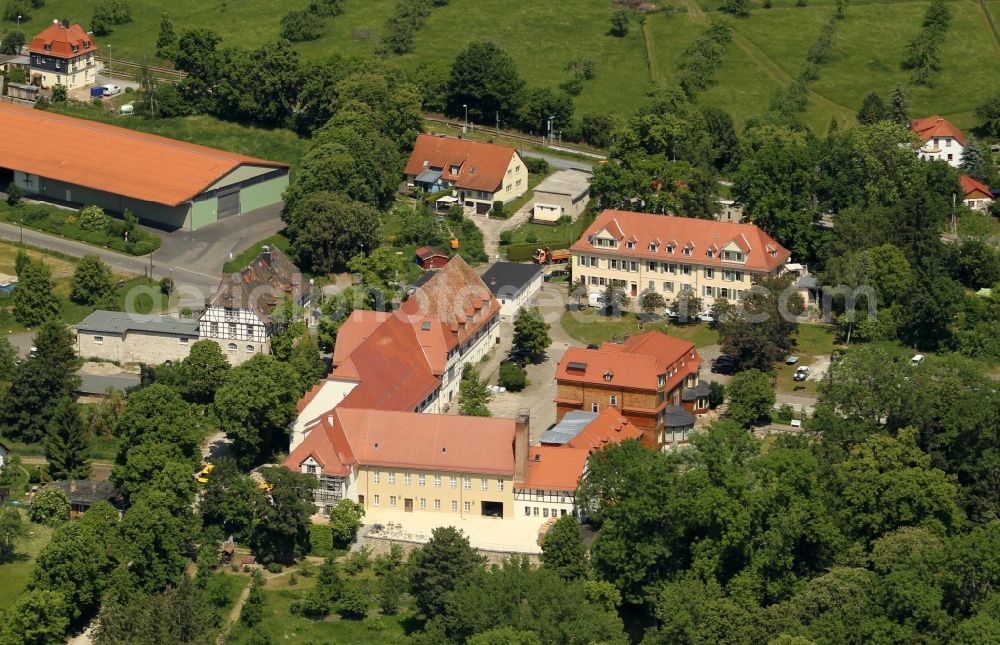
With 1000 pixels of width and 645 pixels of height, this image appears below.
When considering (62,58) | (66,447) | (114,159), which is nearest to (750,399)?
(66,447)

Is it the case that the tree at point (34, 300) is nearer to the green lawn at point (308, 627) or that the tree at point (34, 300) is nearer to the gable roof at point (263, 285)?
the gable roof at point (263, 285)

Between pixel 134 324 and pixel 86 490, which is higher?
pixel 134 324

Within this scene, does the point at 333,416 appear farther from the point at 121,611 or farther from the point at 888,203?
the point at 888,203

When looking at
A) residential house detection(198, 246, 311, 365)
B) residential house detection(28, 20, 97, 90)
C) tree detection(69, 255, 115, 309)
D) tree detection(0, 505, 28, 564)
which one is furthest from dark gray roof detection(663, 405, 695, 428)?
residential house detection(28, 20, 97, 90)

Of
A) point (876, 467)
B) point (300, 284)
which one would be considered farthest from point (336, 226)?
point (876, 467)

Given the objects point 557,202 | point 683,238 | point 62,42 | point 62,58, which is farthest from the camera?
point 62,42

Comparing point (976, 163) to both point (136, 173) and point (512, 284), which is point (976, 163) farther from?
point (136, 173)
